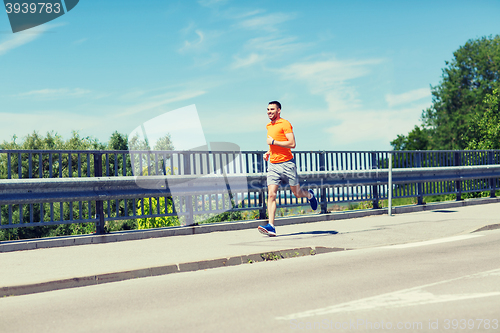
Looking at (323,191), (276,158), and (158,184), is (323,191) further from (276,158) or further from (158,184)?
(158,184)

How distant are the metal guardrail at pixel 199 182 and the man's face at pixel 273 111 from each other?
165 centimetres

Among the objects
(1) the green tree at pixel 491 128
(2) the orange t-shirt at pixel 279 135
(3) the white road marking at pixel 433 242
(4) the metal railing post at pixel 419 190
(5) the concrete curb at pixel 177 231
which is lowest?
(3) the white road marking at pixel 433 242

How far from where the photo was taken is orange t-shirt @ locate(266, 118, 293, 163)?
880 cm

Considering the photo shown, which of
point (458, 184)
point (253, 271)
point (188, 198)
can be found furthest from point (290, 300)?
point (458, 184)

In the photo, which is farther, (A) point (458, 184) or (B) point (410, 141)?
(B) point (410, 141)

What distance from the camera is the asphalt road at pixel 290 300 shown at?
3.99 metres

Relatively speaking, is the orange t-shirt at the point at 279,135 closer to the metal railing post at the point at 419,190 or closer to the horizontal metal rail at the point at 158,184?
the horizontal metal rail at the point at 158,184

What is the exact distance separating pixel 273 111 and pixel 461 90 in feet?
186

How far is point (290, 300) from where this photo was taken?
4.73m

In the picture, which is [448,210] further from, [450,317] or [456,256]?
[450,317]

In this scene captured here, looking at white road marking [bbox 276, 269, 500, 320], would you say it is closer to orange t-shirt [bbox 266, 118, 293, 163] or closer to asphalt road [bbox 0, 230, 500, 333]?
asphalt road [bbox 0, 230, 500, 333]

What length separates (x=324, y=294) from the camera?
4.93 metres

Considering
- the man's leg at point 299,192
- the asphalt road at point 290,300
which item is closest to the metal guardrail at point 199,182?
the man's leg at point 299,192

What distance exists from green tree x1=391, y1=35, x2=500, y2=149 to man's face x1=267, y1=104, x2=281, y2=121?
52.5 m
